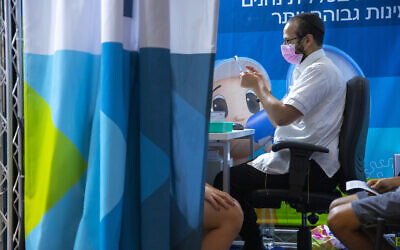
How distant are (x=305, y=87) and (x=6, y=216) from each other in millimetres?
1379

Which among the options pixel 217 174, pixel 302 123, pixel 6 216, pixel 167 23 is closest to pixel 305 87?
A: pixel 302 123

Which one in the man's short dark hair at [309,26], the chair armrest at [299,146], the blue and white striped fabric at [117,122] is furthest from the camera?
the man's short dark hair at [309,26]

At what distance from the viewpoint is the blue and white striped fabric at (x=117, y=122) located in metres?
1.00

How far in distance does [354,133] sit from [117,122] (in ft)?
4.21

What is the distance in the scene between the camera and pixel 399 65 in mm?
3316

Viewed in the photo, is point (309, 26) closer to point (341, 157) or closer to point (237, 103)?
point (341, 157)

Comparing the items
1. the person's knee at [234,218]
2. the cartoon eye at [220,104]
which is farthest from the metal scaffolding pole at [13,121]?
the cartoon eye at [220,104]

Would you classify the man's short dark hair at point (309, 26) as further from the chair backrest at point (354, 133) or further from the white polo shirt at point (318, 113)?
the chair backrest at point (354, 133)

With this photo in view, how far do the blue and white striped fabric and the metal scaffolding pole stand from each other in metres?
0.16

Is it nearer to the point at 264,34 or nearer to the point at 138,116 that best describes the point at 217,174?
the point at 138,116

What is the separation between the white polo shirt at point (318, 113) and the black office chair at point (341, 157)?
39mm

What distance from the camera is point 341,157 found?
1.92 m

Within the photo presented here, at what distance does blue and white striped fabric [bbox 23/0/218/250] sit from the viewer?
1.00 metres

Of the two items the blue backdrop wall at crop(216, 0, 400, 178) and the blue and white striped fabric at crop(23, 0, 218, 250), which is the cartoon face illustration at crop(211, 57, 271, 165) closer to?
the blue backdrop wall at crop(216, 0, 400, 178)
